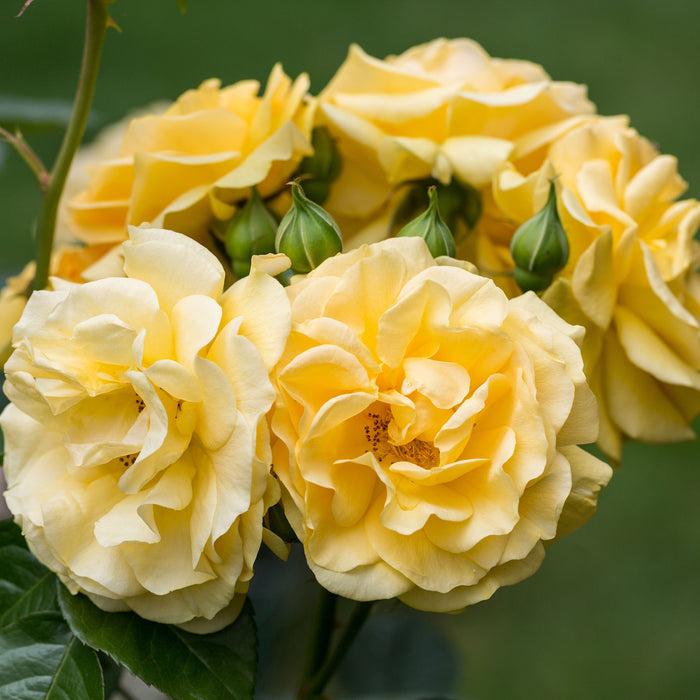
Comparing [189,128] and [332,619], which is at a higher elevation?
[189,128]

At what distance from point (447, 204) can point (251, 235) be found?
5.9 inches

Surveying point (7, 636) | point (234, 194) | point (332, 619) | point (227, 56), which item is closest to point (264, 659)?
point (332, 619)

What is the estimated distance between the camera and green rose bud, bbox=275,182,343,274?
1.56 ft

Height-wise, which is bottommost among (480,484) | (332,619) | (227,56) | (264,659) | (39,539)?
(227,56)

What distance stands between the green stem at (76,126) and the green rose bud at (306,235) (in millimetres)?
158

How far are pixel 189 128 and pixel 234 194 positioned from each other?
2.3 inches

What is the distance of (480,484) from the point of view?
1.44 ft

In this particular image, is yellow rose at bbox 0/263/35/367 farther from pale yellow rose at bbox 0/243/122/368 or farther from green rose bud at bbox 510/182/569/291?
green rose bud at bbox 510/182/569/291

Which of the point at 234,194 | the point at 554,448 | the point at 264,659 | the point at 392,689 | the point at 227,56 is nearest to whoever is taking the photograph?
the point at 554,448

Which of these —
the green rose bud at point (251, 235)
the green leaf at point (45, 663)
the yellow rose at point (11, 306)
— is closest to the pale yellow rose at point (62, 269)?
the yellow rose at point (11, 306)

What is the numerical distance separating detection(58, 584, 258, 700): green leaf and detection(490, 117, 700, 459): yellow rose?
27cm

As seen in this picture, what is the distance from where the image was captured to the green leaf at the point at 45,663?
486 mm

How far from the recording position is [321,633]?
626mm

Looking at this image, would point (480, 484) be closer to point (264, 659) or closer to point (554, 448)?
point (554, 448)
